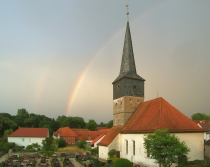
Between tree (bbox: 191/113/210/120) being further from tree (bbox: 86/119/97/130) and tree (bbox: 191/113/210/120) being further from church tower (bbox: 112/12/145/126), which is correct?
church tower (bbox: 112/12/145/126)

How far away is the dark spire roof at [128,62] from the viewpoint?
1582 inches

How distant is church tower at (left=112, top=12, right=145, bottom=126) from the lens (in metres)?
38.3

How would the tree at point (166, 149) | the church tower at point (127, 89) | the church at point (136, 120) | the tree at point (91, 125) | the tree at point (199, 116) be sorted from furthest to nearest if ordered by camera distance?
the tree at point (199, 116) < the tree at point (91, 125) < the church tower at point (127, 89) < the church at point (136, 120) < the tree at point (166, 149)

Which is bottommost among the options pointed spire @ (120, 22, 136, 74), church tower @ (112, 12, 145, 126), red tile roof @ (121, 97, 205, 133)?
red tile roof @ (121, 97, 205, 133)

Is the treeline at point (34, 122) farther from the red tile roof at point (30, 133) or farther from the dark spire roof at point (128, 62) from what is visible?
the dark spire roof at point (128, 62)

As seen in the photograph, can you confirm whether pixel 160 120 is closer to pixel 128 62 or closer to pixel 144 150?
pixel 144 150

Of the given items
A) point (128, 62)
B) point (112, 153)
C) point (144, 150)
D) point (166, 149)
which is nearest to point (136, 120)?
A: point (144, 150)

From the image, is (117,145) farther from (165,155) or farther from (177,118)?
(165,155)

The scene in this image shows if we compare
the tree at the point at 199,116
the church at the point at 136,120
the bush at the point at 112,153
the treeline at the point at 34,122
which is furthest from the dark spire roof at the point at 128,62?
the tree at the point at 199,116

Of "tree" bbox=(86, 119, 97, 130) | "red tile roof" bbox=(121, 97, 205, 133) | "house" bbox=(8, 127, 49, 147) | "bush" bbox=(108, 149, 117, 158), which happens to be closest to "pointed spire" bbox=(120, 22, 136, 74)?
"red tile roof" bbox=(121, 97, 205, 133)

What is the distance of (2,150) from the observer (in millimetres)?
58250

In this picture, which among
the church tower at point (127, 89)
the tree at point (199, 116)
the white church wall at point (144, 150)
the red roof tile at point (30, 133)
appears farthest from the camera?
the tree at point (199, 116)

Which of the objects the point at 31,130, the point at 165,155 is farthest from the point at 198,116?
the point at 165,155

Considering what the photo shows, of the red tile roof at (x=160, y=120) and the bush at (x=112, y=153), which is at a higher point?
the red tile roof at (x=160, y=120)
